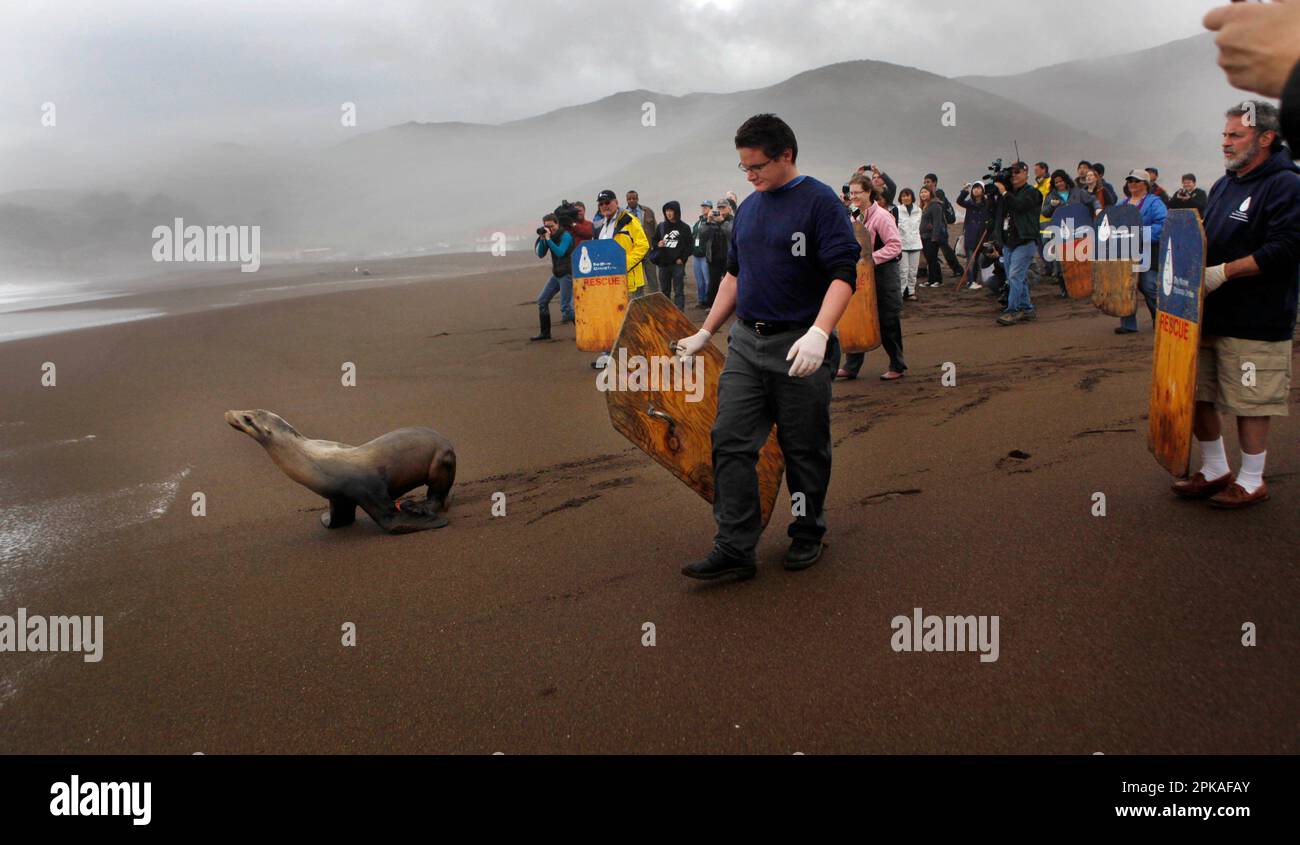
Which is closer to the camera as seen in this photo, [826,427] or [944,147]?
[826,427]

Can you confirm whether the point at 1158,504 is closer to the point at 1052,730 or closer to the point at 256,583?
the point at 1052,730

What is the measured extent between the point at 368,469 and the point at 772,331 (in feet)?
9.03

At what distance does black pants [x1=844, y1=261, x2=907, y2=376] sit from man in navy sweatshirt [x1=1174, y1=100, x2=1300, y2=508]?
4.43m

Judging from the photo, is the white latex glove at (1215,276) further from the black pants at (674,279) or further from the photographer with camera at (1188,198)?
the black pants at (674,279)

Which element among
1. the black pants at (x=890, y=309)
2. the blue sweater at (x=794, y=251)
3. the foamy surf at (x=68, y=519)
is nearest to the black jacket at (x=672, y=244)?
the black pants at (x=890, y=309)

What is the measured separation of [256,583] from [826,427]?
316cm

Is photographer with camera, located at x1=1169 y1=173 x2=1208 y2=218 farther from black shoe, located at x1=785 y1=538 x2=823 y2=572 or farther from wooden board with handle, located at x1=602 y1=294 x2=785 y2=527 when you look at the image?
black shoe, located at x1=785 y1=538 x2=823 y2=572

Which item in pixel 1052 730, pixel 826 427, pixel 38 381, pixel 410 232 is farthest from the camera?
pixel 410 232

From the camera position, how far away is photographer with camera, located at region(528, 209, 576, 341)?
13.2 metres

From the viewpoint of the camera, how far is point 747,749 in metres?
3.05

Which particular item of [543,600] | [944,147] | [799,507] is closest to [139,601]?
[543,600]

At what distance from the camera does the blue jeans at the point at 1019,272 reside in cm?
1238

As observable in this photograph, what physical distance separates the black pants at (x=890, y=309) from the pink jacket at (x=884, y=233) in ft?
0.37

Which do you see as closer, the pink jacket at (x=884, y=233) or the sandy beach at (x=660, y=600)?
the sandy beach at (x=660, y=600)
